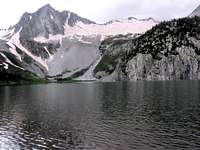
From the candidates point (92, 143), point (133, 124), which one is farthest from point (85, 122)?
point (92, 143)

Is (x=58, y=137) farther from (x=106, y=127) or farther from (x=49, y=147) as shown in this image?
(x=106, y=127)

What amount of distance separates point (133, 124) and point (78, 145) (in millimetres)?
21389

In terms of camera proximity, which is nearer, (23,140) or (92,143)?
(92,143)

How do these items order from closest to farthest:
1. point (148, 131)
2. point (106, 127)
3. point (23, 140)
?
point (23, 140)
point (148, 131)
point (106, 127)

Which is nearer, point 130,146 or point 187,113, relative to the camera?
point 130,146

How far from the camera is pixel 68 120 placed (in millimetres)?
Result: 84250

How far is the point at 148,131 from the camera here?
65.7 meters

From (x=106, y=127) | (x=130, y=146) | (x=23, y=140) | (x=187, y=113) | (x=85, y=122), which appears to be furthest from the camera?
(x=187, y=113)

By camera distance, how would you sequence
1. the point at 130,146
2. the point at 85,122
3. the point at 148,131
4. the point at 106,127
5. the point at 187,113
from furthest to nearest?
the point at 187,113
the point at 85,122
the point at 106,127
the point at 148,131
the point at 130,146

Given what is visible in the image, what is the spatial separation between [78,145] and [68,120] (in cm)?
2845

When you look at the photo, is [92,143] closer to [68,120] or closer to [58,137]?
[58,137]

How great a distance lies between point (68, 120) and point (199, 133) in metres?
33.3

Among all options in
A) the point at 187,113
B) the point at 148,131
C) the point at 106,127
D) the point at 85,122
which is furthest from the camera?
the point at 187,113

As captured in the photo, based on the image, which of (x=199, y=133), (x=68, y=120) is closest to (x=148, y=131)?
(x=199, y=133)
